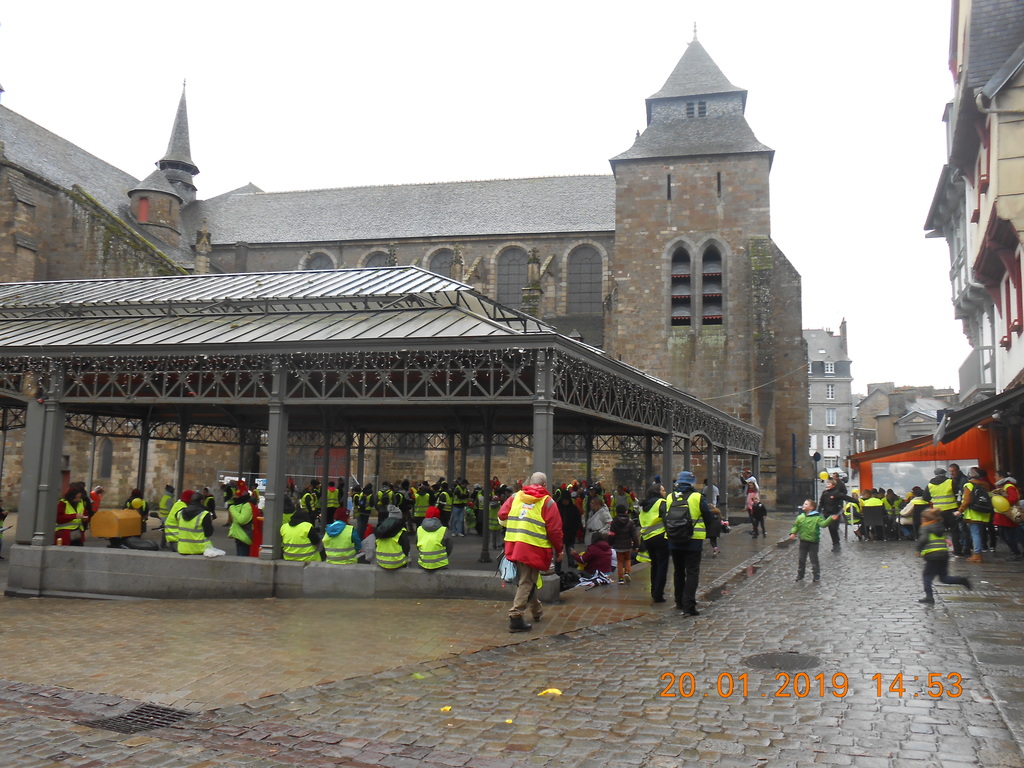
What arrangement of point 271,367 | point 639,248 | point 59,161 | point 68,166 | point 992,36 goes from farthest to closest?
point 68,166, point 59,161, point 639,248, point 992,36, point 271,367

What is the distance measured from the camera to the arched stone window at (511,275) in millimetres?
39500

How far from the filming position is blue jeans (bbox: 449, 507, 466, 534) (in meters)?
19.5

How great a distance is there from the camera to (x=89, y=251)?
3244 centimetres

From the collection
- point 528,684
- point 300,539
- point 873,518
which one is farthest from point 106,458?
point 528,684

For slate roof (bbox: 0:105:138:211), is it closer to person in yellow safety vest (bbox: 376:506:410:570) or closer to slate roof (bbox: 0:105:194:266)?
slate roof (bbox: 0:105:194:266)

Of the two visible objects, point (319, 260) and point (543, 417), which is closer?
point (543, 417)

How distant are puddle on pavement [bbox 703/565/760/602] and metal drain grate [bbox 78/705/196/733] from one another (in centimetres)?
649

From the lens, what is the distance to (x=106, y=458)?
32031mm

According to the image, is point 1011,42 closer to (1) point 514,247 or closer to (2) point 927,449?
(2) point 927,449

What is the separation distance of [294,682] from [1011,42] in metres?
17.9

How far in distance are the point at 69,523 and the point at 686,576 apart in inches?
400

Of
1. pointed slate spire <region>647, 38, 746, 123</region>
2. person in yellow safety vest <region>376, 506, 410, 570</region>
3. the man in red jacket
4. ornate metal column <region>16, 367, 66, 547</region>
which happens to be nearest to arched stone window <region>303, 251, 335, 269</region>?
pointed slate spire <region>647, 38, 746, 123</region>

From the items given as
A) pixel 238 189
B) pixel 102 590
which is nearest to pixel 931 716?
pixel 102 590

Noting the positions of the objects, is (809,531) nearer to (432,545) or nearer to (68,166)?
(432,545)
